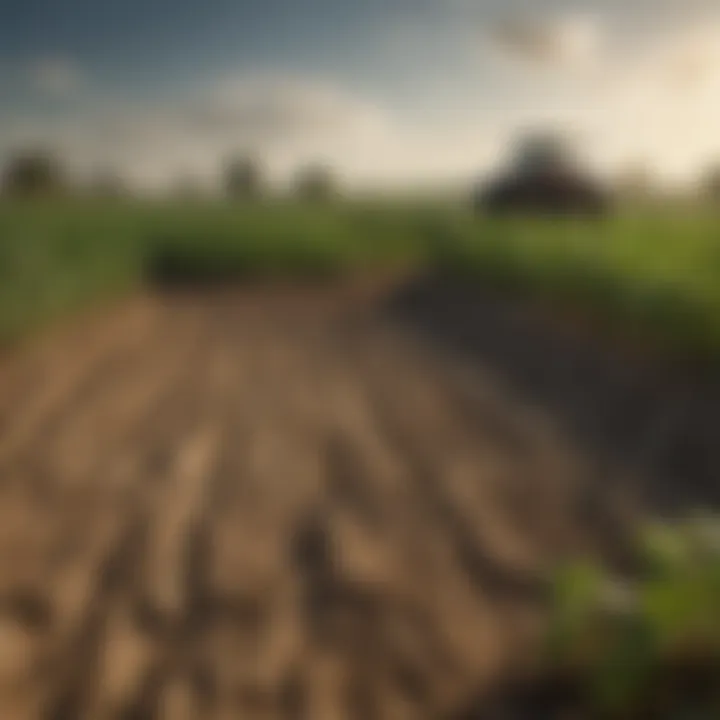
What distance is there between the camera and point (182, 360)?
7695 millimetres

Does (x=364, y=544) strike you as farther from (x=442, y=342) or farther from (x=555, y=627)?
(x=442, y=342)

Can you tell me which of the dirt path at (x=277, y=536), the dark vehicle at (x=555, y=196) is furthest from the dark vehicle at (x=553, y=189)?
the dirt path at (x=277, y=536)

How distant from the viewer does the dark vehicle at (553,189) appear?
56.4 ft

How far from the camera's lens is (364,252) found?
56.3 feet

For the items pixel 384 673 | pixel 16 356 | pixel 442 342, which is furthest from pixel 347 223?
pixel 384 673

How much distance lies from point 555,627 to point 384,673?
625 millimetres

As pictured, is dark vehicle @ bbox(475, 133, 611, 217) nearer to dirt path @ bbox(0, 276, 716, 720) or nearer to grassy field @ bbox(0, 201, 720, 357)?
grassy field @ bbox(0, 201, 720, 357)

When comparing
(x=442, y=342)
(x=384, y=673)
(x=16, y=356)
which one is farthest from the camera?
(x=442, y=342)

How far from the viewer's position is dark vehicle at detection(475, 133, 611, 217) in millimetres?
17188

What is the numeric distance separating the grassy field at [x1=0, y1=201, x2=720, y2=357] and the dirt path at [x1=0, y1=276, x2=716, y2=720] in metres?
1.51

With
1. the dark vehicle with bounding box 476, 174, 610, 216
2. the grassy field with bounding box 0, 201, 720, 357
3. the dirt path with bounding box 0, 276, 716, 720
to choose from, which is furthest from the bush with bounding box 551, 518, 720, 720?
the dark vehicle with bounding box 476, 174, 610, 216

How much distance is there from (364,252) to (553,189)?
13.5ft

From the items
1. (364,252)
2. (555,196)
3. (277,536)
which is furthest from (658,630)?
(555,196)

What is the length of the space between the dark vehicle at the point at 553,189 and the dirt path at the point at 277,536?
11221 mm
